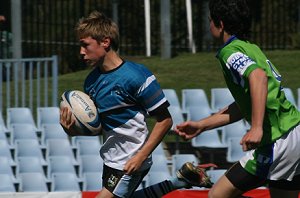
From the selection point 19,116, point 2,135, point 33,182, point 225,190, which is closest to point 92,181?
point 33,182

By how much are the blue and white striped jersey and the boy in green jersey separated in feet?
1.73

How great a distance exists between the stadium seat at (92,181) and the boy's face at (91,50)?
445cm

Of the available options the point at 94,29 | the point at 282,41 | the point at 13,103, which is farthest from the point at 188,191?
the point at 282,41

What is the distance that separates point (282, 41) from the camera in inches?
802

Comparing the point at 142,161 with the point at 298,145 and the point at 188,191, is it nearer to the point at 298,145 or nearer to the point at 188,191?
the point at 298,145

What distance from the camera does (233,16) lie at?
513 centimetres

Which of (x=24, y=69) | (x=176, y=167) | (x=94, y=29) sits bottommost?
(x=176, y=167)

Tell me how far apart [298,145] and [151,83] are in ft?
2.96

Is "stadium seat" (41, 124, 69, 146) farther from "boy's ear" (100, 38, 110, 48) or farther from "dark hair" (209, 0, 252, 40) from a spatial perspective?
"dark hair" (209, 0, 252, 40)

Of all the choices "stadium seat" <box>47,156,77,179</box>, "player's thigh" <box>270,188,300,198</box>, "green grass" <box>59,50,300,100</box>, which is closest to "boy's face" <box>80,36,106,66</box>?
"player's thigh" <box>270,188,300,198</box>

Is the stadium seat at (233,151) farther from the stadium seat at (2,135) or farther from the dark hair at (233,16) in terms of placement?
the dark hair at (233,16)

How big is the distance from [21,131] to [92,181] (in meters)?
1.34

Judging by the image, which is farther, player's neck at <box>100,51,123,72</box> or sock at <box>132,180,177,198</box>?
sock at <box>132,180,177,198</box>

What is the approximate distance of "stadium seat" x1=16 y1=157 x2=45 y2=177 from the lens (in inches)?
404
